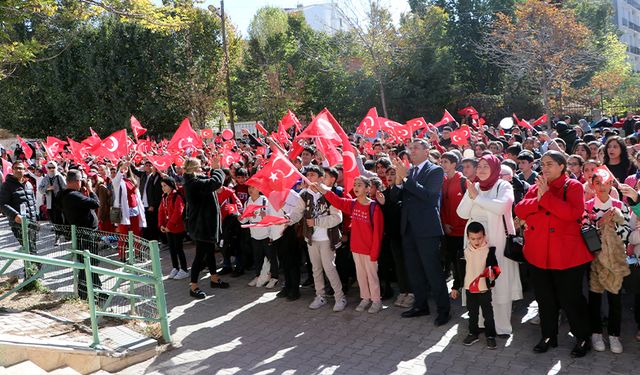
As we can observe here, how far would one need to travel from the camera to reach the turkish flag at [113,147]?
10180mm

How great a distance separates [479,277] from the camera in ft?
17.8

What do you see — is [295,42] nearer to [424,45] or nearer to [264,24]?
[264,24]

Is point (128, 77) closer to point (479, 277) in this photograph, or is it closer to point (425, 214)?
point (425, 214)

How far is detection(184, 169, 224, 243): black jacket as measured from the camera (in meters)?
7.69

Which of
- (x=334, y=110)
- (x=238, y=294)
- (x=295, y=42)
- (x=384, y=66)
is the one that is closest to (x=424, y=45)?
(x=384, y=66)

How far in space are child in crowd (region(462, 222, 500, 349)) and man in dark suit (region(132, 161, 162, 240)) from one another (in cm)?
715

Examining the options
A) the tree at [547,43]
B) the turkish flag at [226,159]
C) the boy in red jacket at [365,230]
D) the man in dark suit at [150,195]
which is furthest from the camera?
the tree at [547,43]

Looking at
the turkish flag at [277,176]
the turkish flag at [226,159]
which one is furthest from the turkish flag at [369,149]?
the turkish flag at [277,176]

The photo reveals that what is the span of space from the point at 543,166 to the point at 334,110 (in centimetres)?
2818

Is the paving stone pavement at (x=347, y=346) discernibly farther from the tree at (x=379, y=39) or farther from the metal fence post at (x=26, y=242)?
the tree at (x=379, y=39)

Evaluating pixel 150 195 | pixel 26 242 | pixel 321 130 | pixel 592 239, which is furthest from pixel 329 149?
pixel 150 195

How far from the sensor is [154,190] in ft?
36.2

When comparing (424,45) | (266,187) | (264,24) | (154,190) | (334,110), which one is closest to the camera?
(266,187)

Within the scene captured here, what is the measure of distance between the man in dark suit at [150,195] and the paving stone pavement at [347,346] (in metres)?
4.04
